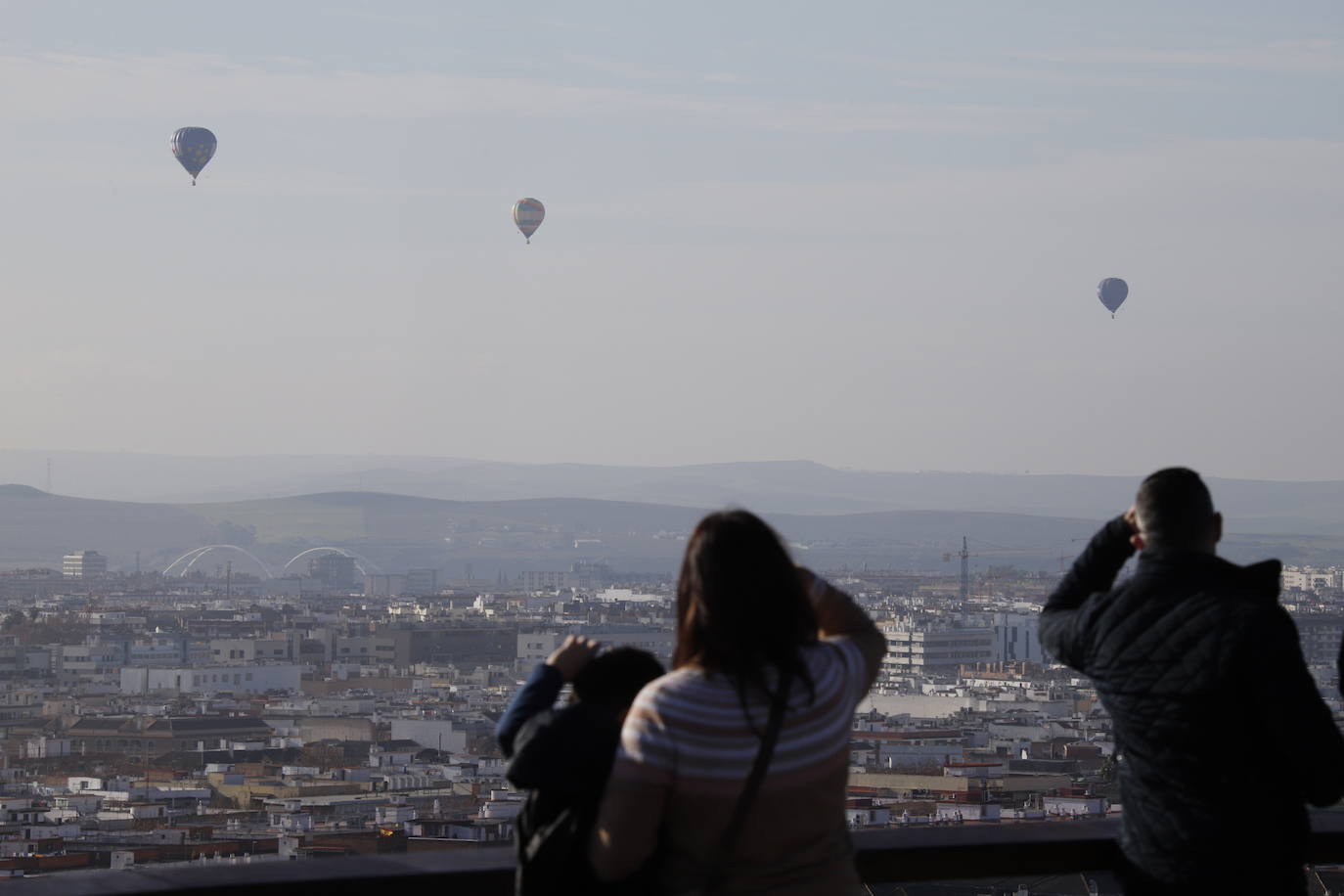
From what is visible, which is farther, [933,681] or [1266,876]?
[933,681]

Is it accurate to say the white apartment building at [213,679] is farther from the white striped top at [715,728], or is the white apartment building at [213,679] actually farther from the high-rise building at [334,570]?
the high-rise building at [334,570]

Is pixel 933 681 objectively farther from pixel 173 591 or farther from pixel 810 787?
pixel 173 591

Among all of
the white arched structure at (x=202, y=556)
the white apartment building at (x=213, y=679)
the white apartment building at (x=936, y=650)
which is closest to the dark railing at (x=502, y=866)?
the white apartment building at (x=213, y=679)

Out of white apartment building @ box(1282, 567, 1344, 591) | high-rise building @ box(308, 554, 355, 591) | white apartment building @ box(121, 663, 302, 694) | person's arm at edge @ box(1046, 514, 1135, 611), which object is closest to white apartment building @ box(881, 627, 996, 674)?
white apartment building @ box(1282, 567, 1344, 591)

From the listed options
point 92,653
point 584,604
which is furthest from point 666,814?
point 584,604

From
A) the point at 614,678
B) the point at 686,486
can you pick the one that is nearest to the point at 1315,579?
the point at 614,678

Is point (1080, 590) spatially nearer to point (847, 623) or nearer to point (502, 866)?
point (847, 623)
